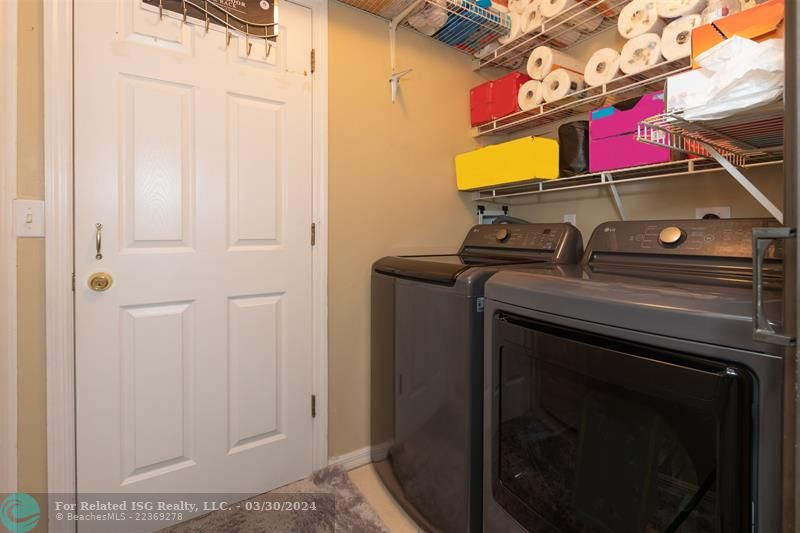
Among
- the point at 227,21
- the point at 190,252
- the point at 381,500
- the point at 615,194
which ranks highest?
the point at 227,21

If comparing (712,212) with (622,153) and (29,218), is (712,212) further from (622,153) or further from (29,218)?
(29,218)

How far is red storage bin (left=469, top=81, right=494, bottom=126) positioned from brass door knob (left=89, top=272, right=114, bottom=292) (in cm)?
185

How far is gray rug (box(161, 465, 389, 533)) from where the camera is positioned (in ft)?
4.82

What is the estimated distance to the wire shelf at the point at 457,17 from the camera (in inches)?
69.1

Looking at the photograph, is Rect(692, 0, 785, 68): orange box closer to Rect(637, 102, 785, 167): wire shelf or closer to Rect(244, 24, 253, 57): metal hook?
Rect(637, 102, 785, 167): wire shelf

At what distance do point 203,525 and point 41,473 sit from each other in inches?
22.4

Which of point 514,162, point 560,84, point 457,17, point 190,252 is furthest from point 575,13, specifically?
point 190,252

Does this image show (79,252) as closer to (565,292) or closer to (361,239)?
(361,239)

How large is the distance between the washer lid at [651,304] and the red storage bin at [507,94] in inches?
45.5

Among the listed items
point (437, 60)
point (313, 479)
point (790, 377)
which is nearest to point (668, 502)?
point (790, 377)

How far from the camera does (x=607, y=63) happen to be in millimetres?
1568

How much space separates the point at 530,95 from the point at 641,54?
19.5 inches

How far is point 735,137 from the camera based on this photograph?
1.12m

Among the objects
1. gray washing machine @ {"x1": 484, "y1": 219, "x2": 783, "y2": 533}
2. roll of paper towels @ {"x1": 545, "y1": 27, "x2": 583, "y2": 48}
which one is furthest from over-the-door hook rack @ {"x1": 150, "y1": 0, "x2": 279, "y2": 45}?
gray washing machine @ {"x1": 484, "y1": 219, "x2": 783, "y2": 533}
